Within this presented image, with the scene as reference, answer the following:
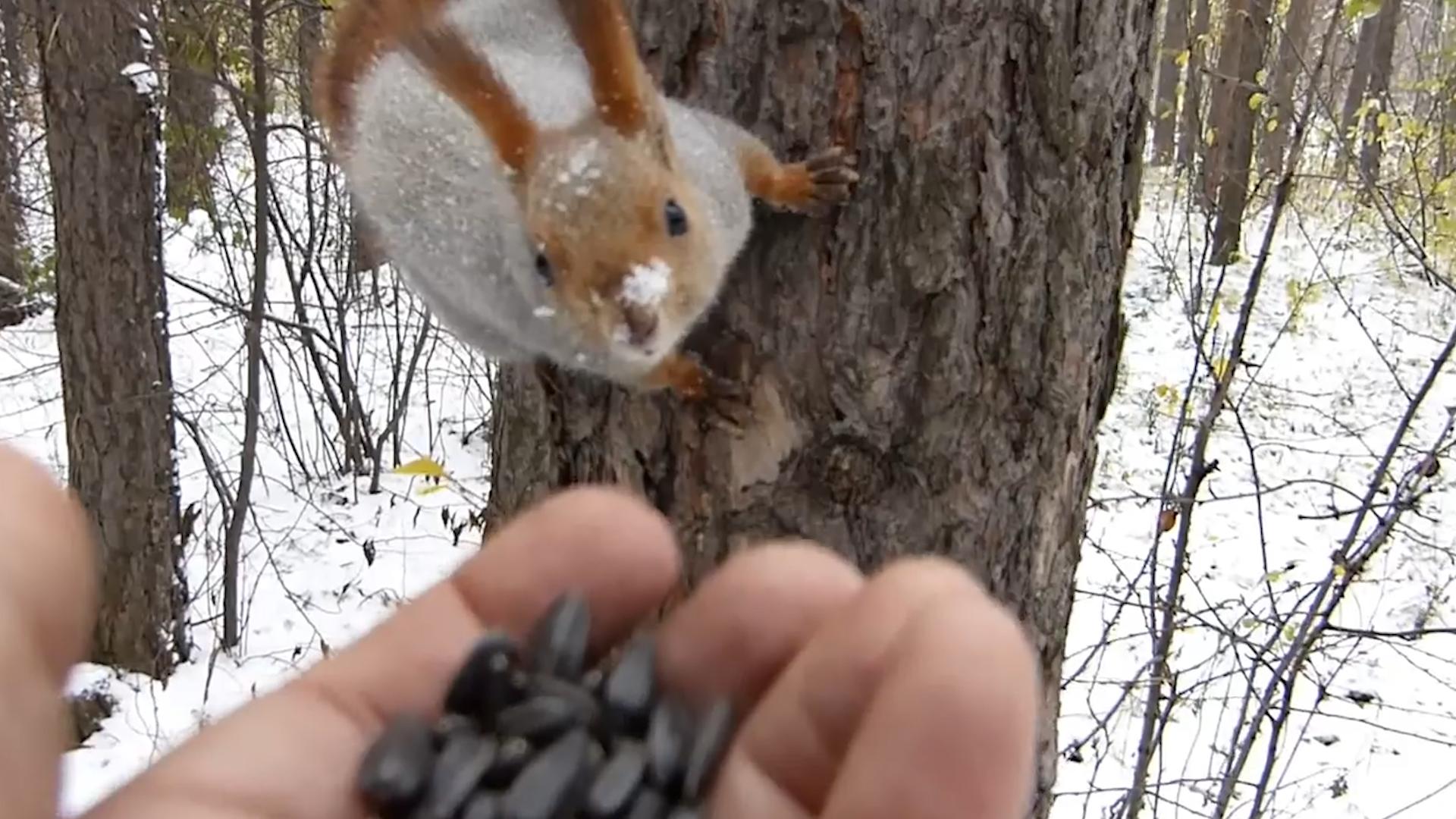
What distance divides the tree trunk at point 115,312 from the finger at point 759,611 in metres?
2.52

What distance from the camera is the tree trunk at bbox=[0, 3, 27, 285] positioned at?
4.29m

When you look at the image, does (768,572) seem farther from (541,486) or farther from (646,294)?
(541,486)

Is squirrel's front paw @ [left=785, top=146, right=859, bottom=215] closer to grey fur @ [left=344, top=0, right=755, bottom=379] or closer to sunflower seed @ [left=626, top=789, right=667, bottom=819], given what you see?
grey fur @ [left=344, top=0, right=755, bottom=379]

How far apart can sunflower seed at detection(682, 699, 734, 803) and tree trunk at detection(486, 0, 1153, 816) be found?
0.90 feet

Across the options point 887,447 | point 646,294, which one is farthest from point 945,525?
point 646,294

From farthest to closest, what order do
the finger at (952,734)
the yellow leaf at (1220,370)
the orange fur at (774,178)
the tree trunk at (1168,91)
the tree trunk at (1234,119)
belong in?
the tree trunk at (1168,91) → the tree trunk at (1234,119) → the yellow leaf at (1220,370) → the orange fur at (774,178) → the finger at (952,734)

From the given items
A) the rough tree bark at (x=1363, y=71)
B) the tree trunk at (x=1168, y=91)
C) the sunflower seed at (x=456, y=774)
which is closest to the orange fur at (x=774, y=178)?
the sunflower seed at (x=456, y=774)

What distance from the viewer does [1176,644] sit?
3314mm

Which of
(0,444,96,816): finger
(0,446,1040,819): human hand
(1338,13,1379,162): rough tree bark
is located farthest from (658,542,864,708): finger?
(1338,13,1379,162): rough tree bark

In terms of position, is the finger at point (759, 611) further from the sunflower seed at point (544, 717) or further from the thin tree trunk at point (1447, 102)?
the thin tree trunk at point (1447, 102)

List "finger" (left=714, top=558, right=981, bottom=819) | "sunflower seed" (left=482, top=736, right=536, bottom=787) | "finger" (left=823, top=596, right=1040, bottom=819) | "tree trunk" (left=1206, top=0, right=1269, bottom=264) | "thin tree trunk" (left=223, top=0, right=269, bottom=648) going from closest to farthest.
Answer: "finger" (left=823, top=596, right=1040, bottom=819)
"finger" (left=714, top=558, right=981, bottom=819)
"sunflower seed" (left=482, top=736, right=536, bottom=787)
"tree trunk" (left=1206, top=0, right=1269, bottom=264)
"thin tree trunk" (left=223, top=0, right=269, bottom=648)

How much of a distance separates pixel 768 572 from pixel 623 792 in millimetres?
181

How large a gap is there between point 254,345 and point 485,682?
270cm

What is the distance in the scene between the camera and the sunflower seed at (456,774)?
80 cm
